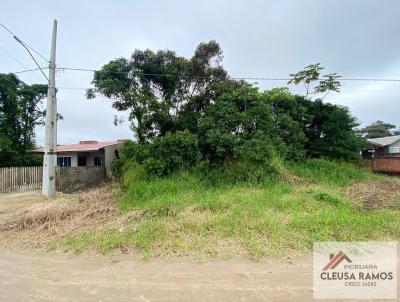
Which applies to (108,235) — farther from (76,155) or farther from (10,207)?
Result: (76,155)

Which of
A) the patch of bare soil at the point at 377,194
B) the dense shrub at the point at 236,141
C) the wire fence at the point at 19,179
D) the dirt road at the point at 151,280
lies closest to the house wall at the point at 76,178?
the wire fence at the point at 19,179

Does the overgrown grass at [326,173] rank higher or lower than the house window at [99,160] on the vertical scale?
lower

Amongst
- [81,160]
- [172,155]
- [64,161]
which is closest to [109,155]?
[81,160]

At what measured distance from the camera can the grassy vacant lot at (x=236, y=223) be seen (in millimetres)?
4570

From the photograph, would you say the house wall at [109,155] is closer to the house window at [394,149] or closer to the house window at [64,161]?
the house window at [64,161]

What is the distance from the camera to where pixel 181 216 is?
235 inches

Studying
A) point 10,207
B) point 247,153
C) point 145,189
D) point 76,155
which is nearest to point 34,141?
point 76,155

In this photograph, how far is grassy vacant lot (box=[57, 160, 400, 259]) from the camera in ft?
15.0

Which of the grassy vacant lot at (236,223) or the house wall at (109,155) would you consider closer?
the grassy vacant lot at (236,223)

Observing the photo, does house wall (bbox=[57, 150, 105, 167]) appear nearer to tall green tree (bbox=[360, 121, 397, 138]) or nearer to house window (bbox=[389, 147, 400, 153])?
house window (bbox=[389, 147, 400, 153])

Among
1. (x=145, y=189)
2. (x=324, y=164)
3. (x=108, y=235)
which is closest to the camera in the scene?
(x=108, y=235)

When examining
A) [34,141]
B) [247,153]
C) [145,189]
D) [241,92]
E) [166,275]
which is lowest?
[166,275]

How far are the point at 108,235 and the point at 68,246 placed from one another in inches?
27.0

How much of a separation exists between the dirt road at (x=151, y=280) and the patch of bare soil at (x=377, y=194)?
4.08 m
